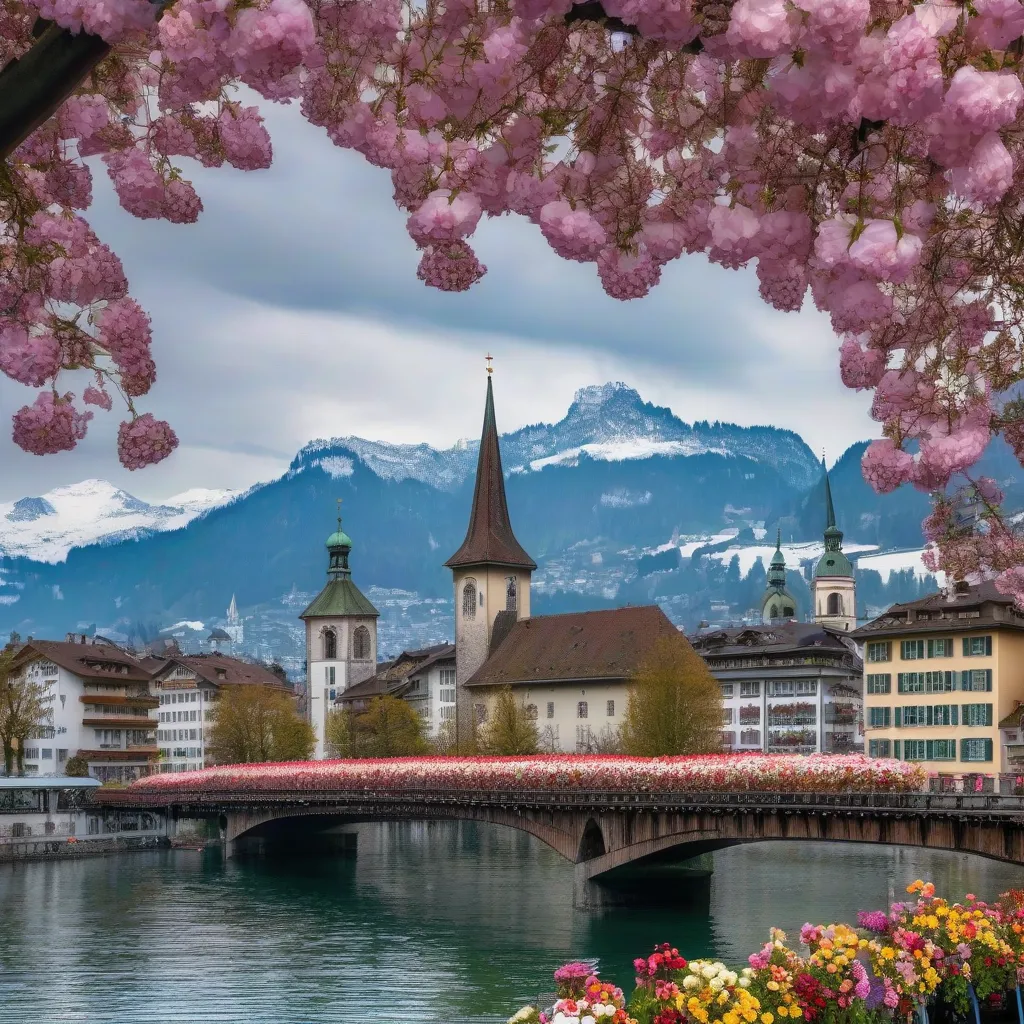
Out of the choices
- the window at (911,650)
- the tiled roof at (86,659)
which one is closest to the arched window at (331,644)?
the tiled roof at (86,659)

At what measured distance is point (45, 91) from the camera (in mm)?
4797

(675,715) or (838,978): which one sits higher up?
(675,715)

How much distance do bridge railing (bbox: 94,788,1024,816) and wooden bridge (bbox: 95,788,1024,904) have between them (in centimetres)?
4

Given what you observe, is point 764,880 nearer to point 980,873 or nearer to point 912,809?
point 980,873

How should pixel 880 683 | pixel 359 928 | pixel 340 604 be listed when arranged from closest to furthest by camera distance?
pixel 359 928 < pixel 880 683 < pixel 340 604

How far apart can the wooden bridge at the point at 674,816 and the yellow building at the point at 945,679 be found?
2507cm

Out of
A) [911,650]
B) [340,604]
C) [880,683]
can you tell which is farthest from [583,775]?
[340,604]

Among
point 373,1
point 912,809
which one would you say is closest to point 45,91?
point 373,1

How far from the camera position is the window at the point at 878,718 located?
3152 inches

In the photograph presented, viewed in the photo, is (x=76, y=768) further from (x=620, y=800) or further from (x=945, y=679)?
(x=620, y=800)

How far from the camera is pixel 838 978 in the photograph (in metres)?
14.5

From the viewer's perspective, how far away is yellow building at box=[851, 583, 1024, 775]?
73312 mm

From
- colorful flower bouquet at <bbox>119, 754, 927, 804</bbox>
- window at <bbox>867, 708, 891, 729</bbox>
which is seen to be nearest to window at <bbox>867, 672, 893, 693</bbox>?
window at <bbox>867, 708, 891, 729</bbox>

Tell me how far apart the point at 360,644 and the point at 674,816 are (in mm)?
104015
